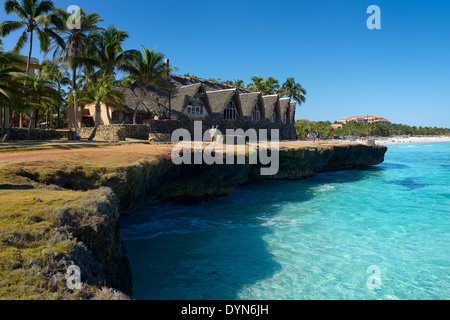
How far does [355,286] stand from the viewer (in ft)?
32.0

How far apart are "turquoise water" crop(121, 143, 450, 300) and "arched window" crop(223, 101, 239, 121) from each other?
18190mm

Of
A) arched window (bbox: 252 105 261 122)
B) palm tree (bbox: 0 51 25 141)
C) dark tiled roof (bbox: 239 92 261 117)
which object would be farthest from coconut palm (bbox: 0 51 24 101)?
arched window (bbox: 252 105 261 122)

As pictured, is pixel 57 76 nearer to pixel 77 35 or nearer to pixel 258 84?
pixel 77 35

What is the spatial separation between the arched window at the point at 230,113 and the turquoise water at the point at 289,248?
1819cm

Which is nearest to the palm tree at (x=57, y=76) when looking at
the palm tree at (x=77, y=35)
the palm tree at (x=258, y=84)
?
the palm tree at (x=77, y=35)

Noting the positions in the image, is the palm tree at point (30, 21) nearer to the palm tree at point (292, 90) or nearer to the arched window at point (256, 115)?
the arched window at point (256, 115)

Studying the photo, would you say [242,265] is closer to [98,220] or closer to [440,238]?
[98,220]

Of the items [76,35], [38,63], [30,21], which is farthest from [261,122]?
[38,63]

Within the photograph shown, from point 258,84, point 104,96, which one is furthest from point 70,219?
point 258,84

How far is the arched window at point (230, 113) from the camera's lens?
38.7m

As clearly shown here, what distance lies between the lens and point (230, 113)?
39.2 meters

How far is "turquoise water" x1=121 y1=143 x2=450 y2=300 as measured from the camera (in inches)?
373

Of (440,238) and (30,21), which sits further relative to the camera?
(30,21)
